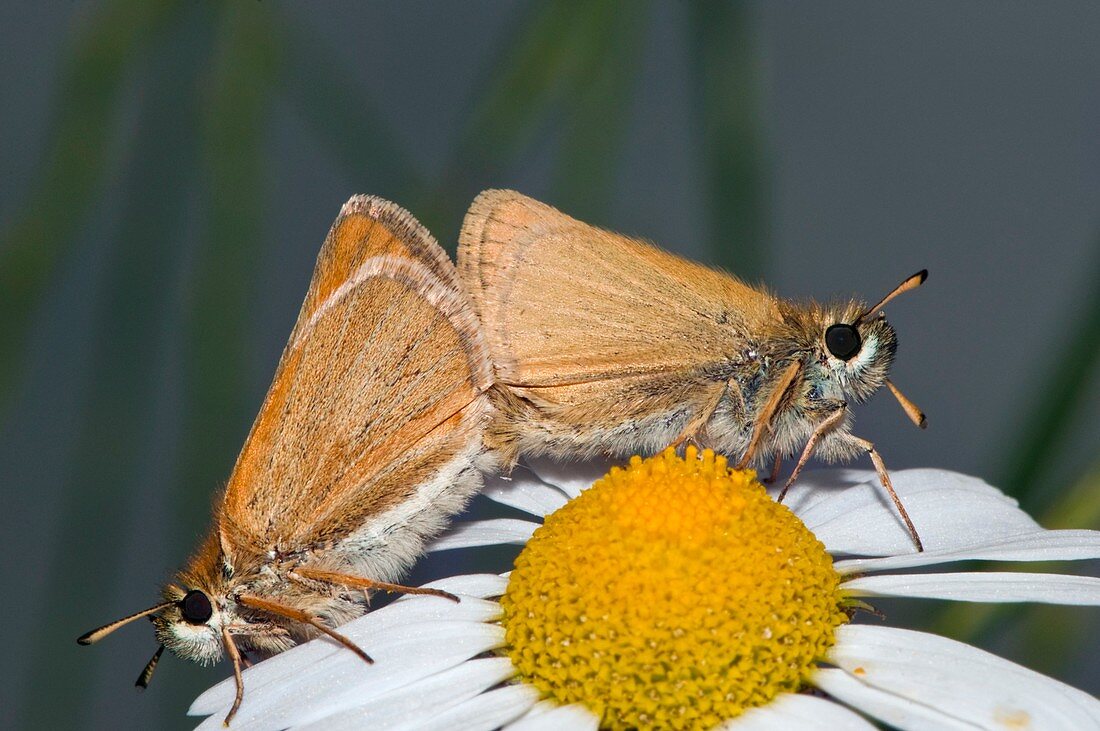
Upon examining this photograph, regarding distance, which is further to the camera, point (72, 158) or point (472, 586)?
point (72, 158)

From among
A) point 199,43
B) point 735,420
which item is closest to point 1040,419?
point 735,420

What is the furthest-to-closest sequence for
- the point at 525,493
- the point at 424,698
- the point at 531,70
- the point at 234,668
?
the point at 531,70 < the point at 525,493 < the point at 234,668 < the point at 424,698

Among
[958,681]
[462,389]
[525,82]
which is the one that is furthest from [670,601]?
[525,82]

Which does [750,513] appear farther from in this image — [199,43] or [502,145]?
[199,43]

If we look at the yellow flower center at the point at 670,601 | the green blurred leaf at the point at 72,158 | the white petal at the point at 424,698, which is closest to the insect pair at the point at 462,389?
the white petal at the point at 424,698

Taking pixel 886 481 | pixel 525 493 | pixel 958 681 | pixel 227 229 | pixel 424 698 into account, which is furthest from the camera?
pixel 227 229

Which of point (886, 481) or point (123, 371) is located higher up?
point (886, 481)

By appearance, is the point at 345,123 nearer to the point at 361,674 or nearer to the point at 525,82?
the point at 525,82
